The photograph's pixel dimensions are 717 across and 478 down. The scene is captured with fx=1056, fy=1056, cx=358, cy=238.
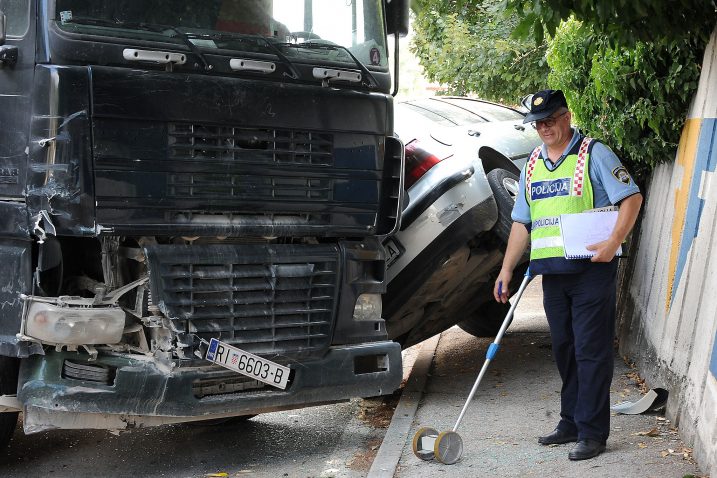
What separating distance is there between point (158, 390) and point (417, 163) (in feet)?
8.38

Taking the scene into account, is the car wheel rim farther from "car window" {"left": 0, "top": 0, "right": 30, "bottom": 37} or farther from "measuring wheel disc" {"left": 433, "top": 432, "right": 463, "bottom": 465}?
"car window" {"left": 0, "top": 0, "right": 30, "bottom": 37}

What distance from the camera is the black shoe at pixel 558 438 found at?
6.04 metres

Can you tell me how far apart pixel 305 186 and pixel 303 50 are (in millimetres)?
792

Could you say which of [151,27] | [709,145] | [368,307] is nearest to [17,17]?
[151,27]

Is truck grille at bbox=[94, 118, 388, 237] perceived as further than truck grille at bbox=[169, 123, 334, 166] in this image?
No

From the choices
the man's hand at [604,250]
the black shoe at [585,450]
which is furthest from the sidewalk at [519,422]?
the man's hand at [604,250]

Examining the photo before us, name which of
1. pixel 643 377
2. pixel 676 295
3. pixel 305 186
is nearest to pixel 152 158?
pixel 305 186

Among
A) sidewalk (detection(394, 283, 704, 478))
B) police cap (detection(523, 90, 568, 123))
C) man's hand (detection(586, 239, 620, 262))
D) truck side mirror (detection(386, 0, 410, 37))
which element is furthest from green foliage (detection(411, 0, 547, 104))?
man's hand (detection(586, 239, 620, 262))

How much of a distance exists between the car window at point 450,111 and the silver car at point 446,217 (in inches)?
0.9

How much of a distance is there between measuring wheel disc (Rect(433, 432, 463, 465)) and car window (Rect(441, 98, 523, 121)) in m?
3.15

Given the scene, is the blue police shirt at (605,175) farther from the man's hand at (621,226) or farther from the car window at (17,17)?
the car window at (17,17)

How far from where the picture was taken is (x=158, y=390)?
5516 mm

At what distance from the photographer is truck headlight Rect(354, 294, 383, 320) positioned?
6.37m

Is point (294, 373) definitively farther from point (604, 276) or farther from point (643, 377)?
point (643, 377)
